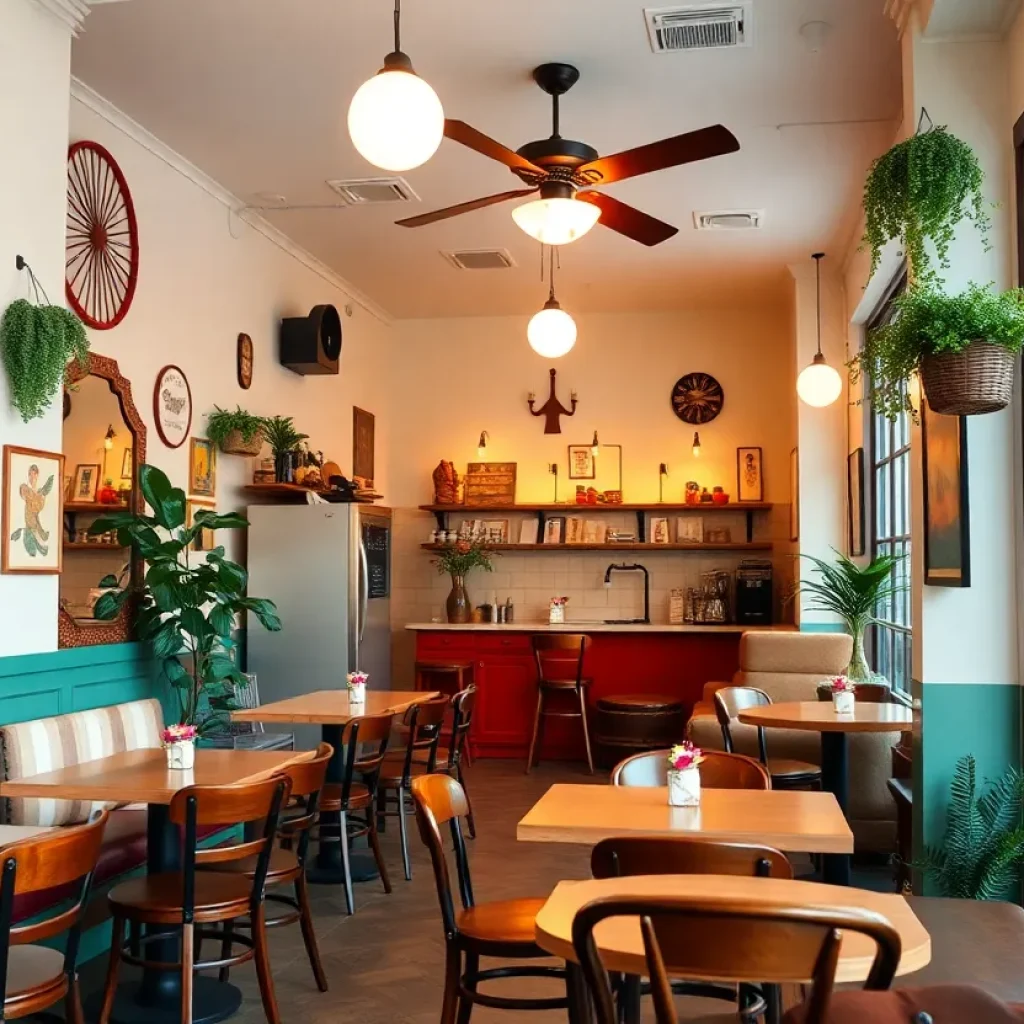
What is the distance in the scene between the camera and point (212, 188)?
684 centimetres

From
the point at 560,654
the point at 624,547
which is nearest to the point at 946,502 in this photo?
the point at 560,654

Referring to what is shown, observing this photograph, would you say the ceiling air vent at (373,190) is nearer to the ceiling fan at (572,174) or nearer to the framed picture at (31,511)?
the ceiling fan at (572,174)

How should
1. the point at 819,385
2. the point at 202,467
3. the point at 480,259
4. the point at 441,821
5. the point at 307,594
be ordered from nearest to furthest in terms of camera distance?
the point at 441,821 → the point at 202,467 → the point at 307,594 → the point at 819,385 → the point at 480,259

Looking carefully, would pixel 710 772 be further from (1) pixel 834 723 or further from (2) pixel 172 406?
(2) pixel 172 406

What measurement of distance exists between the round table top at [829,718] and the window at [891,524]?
1.28m

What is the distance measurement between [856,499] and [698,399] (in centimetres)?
235

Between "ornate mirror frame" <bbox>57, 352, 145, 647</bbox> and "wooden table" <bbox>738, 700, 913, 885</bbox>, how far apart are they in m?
3.08

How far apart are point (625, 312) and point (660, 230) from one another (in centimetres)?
515

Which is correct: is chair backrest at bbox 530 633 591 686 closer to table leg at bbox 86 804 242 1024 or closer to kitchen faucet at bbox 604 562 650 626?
kitchen faucet at bbox 604 562 650 626

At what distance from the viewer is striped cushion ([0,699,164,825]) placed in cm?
427

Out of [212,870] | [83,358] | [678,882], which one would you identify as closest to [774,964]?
[678,882]

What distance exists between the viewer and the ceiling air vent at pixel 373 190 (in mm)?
6711

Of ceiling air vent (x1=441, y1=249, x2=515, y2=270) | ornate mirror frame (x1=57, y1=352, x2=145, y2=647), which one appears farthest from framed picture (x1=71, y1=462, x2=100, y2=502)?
ceiling air vent (x1=441, y1=249, x2=515, y2=270)

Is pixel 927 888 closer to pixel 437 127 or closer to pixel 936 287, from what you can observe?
pixel 936 287
